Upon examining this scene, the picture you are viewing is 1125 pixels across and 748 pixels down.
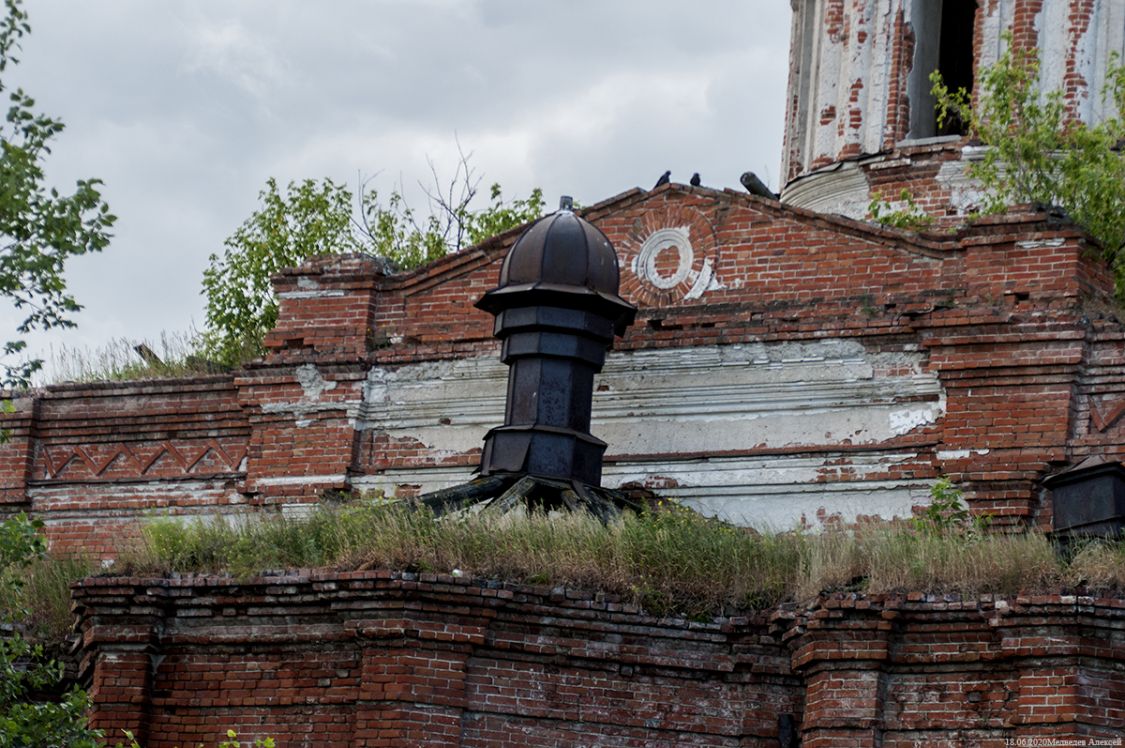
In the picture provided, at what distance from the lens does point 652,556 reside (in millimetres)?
16594

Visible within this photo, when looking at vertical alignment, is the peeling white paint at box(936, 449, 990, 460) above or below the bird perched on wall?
below

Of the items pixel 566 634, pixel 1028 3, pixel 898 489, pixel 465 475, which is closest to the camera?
pixel 566 634

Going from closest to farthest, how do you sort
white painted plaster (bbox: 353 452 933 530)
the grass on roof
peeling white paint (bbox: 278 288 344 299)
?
the grass on roof, white painted plaster (bbox: 353 452 933 530), peeling white paint (bbox: 278 288 344 299)

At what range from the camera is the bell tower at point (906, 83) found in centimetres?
2403

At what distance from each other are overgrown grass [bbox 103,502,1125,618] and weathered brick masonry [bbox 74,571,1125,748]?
254 millimetres

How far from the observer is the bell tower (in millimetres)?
24031

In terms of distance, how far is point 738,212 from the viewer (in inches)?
816

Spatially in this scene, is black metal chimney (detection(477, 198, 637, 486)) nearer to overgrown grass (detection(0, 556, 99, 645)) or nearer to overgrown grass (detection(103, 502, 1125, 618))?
overgrown grass (detection(103, 502, 1125, 618))

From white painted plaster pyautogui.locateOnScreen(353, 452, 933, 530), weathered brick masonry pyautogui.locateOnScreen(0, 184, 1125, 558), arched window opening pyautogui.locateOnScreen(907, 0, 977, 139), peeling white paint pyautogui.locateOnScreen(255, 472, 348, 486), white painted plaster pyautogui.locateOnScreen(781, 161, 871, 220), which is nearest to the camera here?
weathered brick masonry pyautogui.locateOnScreen(0, 184, 1125, 558)

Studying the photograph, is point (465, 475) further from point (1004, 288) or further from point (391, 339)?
point (1004, 288)

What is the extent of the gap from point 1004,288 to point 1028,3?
5.67 meters

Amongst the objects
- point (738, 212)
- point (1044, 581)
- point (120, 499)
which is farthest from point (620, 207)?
point (1044, 581)

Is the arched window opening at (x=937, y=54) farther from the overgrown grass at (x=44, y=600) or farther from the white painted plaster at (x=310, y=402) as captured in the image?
the overgrown grass at (x=44, y=600)

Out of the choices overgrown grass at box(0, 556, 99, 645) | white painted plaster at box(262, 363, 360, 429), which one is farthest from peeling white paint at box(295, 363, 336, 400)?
overgrown grass at box(0, 556, 99, 645)
